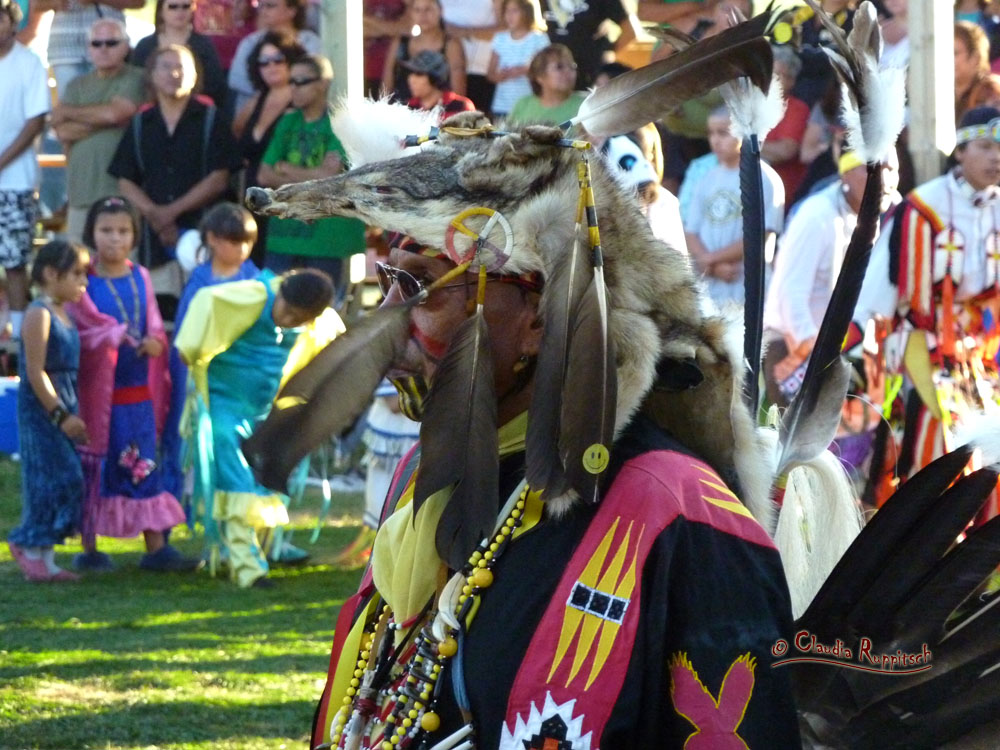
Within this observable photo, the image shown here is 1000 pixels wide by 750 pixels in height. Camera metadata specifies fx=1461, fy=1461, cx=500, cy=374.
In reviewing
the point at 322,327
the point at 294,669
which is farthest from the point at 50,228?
the point at 294,669

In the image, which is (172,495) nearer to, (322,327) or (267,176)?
(322,327)

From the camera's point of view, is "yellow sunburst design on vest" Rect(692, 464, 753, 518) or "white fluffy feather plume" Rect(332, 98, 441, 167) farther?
"white fluffy feather plume" Rect(332, 98, 441, 167)

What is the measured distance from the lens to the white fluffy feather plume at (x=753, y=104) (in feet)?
7.48

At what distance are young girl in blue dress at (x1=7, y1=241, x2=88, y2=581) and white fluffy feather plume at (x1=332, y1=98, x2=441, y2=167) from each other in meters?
4.64

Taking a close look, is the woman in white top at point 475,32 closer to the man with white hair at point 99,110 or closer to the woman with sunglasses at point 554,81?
the woman with sunglasses at point 554,81

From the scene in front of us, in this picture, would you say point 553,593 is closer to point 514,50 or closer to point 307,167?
point 307,167

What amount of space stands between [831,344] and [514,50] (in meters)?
6.60

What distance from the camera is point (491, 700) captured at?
6.25 feet

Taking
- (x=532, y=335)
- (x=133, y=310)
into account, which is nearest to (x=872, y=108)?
(x=532, y=335)

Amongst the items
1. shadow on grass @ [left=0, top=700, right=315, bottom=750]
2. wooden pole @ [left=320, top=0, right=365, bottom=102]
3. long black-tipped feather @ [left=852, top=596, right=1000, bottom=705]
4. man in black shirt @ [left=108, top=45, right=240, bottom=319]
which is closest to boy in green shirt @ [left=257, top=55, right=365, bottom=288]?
man in black shirt @ [left=108, top=45, right=240, bottom=319]

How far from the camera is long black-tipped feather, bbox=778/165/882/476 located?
228 cm

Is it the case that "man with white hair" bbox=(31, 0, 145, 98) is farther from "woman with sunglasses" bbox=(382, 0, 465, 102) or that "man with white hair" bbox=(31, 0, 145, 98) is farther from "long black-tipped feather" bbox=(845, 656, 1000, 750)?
"long black-tipped feather" bbox=(845, 656, 1000, 750)

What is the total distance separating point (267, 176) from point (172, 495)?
191 centimetres

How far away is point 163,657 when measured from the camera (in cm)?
546
